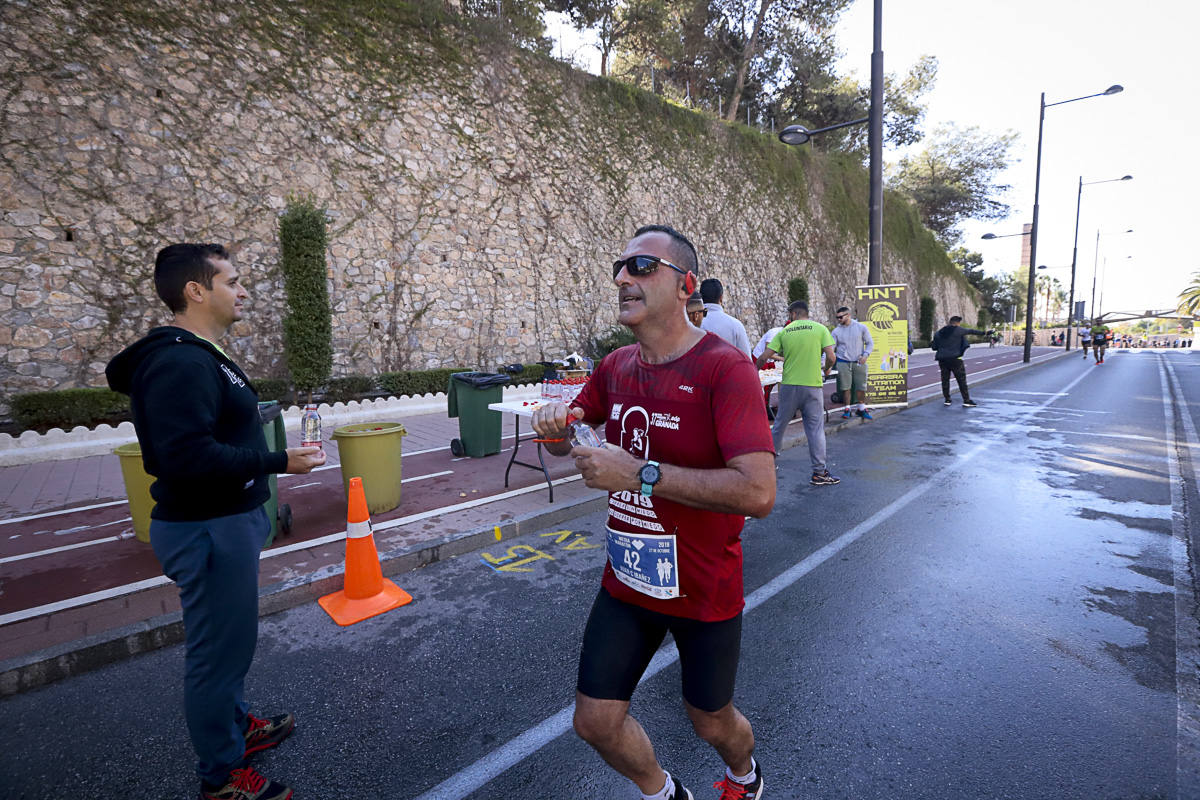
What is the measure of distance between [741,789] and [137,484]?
17.3 ft

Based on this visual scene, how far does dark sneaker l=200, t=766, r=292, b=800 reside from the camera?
88.7 inches

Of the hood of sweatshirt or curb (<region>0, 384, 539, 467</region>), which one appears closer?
the hood of sweatshirt

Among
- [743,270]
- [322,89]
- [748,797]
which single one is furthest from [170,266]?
[743,270]

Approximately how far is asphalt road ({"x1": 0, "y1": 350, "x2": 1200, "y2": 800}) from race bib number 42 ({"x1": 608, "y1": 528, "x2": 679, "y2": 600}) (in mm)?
1081

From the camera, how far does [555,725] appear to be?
2.76m

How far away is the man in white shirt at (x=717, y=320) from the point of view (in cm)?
630

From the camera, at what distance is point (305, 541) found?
4.97 metres

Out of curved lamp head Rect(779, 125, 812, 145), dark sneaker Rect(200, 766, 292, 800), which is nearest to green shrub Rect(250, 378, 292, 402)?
dark sneaker Rect(200, 766, 292, 800)

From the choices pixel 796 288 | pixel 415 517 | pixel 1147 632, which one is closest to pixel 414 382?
pixel 415 517

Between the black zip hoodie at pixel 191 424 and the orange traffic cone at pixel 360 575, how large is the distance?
1757 millimetres

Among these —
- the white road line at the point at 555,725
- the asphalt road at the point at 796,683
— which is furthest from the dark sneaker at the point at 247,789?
the white road line at the point at 555,725

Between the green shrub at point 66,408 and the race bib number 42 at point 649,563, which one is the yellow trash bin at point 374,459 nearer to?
the race bib number 42 at point 649,563

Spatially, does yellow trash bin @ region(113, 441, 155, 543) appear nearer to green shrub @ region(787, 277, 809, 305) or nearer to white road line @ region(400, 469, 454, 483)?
white road line @ region(400, 469, 454, 483)

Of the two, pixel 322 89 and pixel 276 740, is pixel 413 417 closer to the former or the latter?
pixel 322 89
